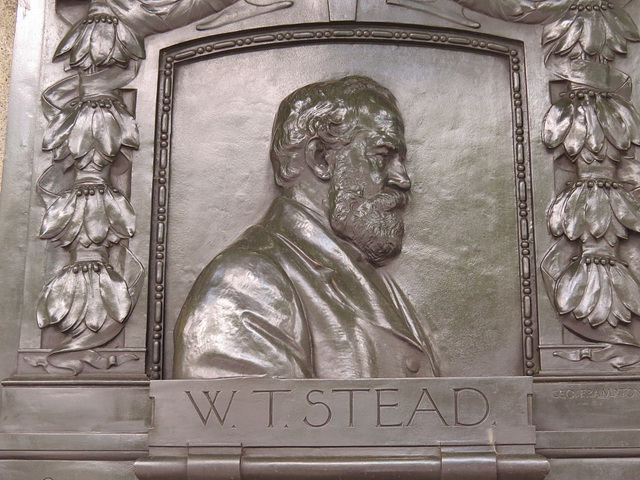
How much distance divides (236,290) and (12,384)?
1230 millimetres

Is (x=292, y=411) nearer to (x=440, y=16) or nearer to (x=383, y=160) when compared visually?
(x=383, y=160)

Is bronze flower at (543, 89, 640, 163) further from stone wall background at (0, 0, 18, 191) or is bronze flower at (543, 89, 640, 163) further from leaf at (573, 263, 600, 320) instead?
stone wall background at (0, 0, 18, 191)

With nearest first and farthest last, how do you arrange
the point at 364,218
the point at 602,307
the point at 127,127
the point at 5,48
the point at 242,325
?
the point at 242,325 → the point at 602,307 → the point at 364,218 → the point at 127,127 → the point at 5,48

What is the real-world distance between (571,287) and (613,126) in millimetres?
905

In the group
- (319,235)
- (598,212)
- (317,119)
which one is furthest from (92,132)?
(598,212)

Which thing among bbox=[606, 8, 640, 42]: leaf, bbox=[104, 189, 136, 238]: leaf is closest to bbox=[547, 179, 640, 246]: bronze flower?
bbox=[606, 8, 640, 42]: leaf

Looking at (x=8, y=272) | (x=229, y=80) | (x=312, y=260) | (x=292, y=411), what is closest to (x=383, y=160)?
(x=312, y=260)

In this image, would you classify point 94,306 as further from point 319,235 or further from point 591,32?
point 591,32

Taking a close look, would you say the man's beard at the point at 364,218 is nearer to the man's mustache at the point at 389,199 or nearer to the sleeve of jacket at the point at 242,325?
the man's mustache at the point at 389,199

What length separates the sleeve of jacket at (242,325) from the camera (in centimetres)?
441

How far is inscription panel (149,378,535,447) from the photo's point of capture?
13.6 ft

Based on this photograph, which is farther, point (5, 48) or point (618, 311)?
point (5, 48)

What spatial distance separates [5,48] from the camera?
537cm

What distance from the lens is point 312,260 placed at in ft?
15.6
